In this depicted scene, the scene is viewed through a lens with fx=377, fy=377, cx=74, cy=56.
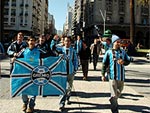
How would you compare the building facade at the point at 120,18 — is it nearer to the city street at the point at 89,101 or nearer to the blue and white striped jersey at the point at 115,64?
the city street at the point at 89,101

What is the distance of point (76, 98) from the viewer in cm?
1073

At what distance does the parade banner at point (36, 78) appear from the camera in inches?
330

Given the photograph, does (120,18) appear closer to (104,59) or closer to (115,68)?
(104,59)

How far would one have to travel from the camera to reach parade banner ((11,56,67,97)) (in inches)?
330

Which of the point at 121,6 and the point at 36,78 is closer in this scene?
the point at 36,78

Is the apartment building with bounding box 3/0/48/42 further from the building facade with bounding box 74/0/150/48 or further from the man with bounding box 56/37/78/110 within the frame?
the man with bounding box 56/37/78/110

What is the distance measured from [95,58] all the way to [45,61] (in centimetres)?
1225

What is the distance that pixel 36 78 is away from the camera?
8469 mm

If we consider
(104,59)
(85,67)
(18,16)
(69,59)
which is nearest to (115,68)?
(104,59)

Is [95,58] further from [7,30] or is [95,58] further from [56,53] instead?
[7,30]

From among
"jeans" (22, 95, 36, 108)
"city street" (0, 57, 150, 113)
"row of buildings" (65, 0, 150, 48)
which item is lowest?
"city street" (0, 57, 150, 113)

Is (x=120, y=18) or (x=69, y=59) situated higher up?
(x=120, y=18)

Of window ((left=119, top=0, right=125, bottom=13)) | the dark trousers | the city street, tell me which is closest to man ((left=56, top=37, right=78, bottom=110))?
the city street

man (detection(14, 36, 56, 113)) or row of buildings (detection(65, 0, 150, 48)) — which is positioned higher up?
row of buildings (detection(65, 0, 150, 48))
